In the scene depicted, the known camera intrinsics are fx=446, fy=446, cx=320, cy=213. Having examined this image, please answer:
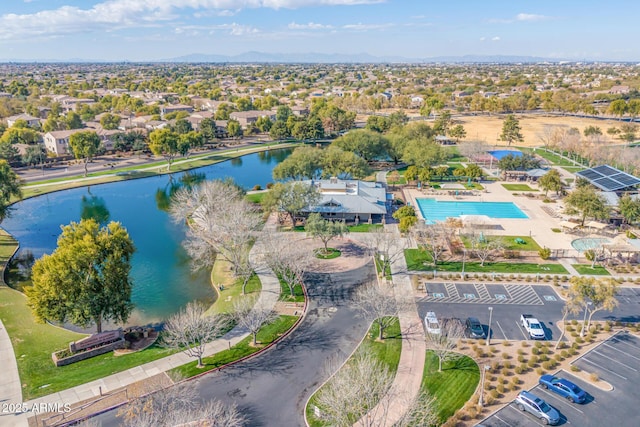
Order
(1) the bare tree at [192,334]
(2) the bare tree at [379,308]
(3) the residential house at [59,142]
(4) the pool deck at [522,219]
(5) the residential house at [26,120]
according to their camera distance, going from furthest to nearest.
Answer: (5) the residential house at [26,120], (3) the residential house at [59,142], (4) the pool deck at [522,219], (2) the bare tree at [379,308], (1) the bare tree at [192,334]

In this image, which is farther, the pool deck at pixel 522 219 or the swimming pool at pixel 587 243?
the pool deck at pixel 522 219

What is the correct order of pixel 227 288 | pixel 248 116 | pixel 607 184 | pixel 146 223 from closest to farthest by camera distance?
pixel 227 288, pixel 146 223, pixel 607 184, pixel 248 116

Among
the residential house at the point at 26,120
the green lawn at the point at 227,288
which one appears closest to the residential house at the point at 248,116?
the residential house at the point at 26,120

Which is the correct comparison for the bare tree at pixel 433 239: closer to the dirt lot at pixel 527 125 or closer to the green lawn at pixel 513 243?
the green lawn at pixel 513 243

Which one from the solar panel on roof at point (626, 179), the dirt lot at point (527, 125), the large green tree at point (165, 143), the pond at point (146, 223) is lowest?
the pond at point (146, 223)

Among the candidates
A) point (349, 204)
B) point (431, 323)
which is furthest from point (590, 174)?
point (431, 323)

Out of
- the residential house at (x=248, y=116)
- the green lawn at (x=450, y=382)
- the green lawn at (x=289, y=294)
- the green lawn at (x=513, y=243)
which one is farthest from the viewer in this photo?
the residential house at (x=248, y=116)

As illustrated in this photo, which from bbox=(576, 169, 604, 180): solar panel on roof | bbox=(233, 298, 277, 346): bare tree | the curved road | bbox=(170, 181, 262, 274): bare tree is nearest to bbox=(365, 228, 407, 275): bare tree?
the curved road

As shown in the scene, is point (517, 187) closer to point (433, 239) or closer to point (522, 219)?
point (522, 219)
